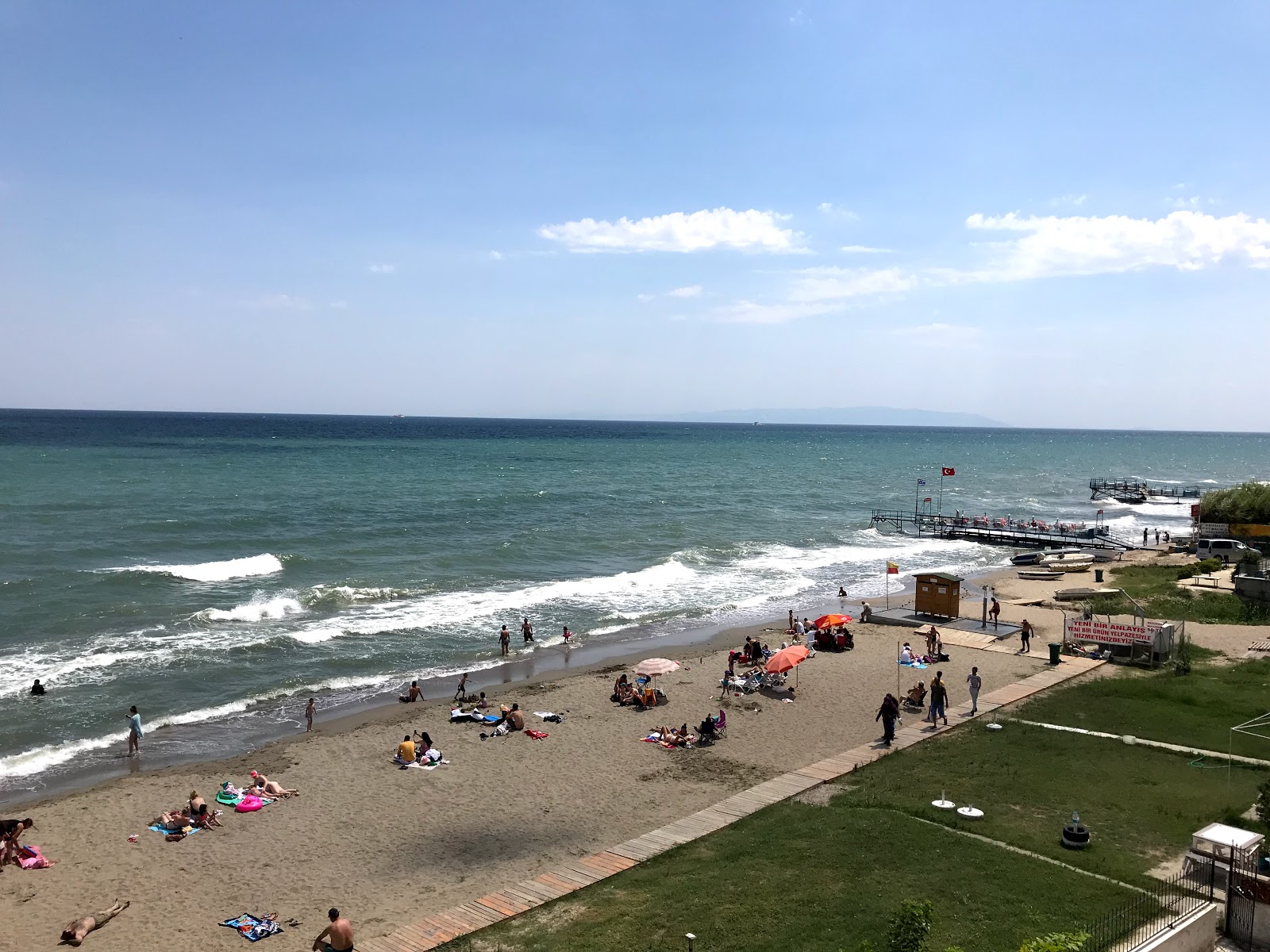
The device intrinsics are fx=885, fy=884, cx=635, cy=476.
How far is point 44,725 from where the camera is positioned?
76.8 feet

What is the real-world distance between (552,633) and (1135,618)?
65.7ft

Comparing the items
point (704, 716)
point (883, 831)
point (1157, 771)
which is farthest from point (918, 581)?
point (883, 831)

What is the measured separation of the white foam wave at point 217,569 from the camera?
4125 cm

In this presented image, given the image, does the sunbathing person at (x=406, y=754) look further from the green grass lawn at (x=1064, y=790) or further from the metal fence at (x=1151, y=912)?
the metal fence at (x=1151, y=912)

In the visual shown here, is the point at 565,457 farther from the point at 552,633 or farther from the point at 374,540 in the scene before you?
the point at 552,633

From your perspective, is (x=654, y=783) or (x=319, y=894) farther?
(x=654, y=783)

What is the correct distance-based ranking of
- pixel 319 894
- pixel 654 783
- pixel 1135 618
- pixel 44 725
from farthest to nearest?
pixel 1135 618 < pixel 44 725 < pixel 654 783 < pixel 319 894

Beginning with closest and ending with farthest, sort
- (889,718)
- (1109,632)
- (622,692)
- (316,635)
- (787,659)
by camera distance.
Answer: (889,718) → (787,659) → (622,692) → (1109,632) → (316,635)

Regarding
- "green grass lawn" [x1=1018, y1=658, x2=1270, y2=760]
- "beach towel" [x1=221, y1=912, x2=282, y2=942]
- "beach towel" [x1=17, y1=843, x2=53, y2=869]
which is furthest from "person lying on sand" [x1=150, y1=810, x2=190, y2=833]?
"green grass lawn" [x1=1018, y1=658, x2=1270, y2=760]

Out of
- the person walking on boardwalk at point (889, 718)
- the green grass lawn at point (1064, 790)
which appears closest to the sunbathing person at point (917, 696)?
the person walking on boardwalk at point (889, 718)

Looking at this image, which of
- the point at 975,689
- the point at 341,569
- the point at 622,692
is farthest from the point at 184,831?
the point at 341,569

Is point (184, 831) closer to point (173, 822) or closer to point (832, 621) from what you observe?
point (173, 822)

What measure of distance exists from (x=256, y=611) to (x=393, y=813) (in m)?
20.5

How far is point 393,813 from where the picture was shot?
59.6 ft
